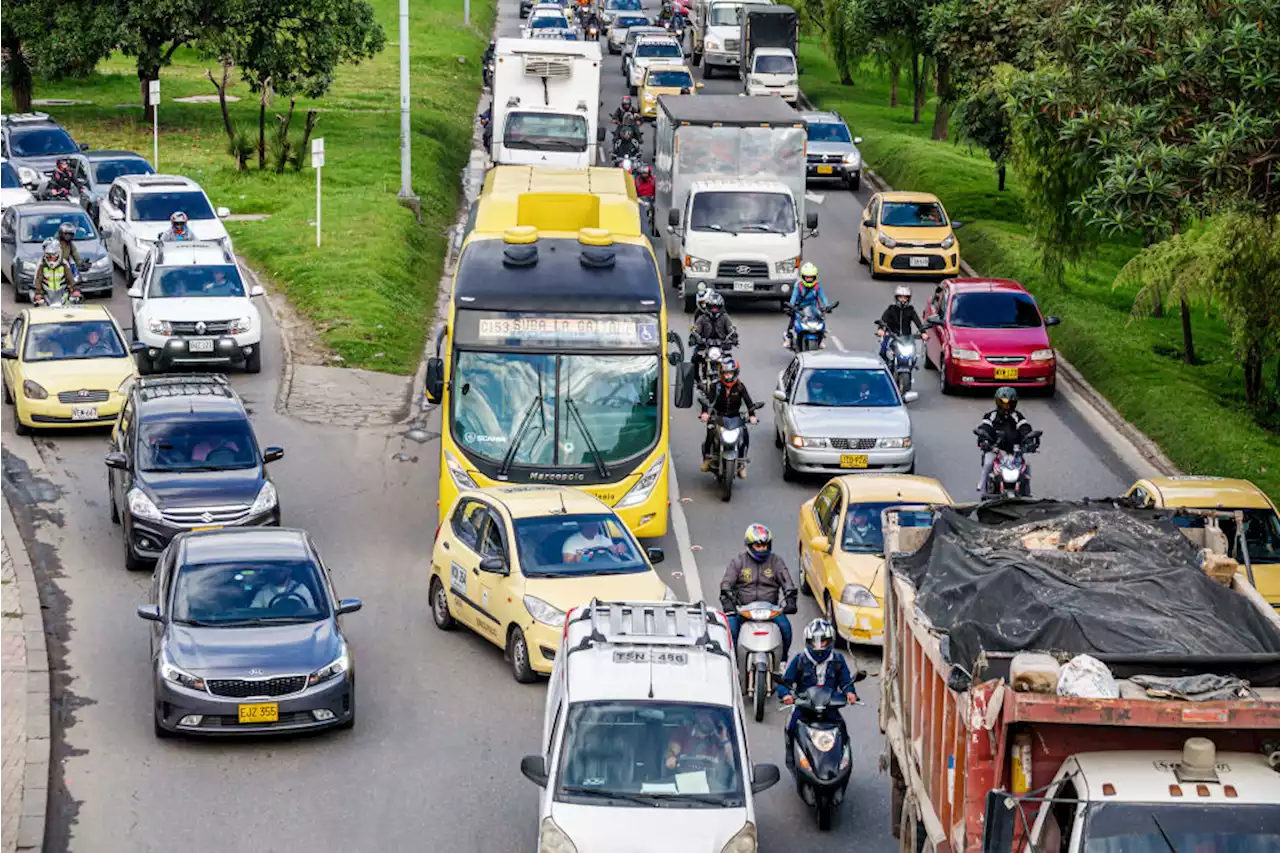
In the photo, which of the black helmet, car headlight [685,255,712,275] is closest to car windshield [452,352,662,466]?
the black helmet

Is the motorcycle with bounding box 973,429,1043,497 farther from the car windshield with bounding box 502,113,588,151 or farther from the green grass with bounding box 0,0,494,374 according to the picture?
the car windshield with bounding box 502,113,588,151

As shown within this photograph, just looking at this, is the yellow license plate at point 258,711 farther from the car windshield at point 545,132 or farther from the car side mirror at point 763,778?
the car windshield at point 545,132

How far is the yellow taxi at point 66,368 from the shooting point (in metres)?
28.0

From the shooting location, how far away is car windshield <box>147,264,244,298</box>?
31781mm

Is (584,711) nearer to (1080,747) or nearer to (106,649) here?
(1080,747)

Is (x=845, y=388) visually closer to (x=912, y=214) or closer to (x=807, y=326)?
(x=807, y=326)

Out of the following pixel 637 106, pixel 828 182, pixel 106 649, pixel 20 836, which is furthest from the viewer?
pixel 637 106

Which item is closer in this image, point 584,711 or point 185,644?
point 584,711

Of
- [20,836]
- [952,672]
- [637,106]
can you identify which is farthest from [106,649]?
[637,106]

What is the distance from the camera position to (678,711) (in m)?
14.2

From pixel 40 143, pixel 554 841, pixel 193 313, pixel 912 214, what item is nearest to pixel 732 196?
pixel 912 214

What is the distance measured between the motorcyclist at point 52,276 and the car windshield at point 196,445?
10.2 m

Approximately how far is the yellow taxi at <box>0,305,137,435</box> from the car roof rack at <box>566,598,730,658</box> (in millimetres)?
14307

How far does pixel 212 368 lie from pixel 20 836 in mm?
17257
